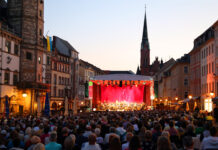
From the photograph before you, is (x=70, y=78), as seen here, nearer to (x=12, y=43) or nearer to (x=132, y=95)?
(x=132, y=95)

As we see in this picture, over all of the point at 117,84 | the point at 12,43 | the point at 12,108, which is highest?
the point at 12,43

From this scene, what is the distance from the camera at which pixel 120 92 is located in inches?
2245

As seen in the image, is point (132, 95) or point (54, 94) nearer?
point (132, 95)

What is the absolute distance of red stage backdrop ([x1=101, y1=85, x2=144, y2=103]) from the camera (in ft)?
186

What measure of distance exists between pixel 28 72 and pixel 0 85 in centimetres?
643

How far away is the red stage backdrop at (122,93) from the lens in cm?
5656

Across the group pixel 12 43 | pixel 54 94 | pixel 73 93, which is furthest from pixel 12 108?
pixel 73 93

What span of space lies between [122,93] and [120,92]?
337 millimetres

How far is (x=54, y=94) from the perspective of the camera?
2977 inches

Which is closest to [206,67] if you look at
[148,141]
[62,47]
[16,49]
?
[16,49]

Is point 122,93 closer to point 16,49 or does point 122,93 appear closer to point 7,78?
point 16,49

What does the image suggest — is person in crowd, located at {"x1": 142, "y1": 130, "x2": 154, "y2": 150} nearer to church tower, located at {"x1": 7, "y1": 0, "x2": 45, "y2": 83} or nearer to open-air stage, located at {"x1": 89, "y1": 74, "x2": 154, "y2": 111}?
open-air stage, located at {"x1": 89, "y1": 74, "x2": 154, "y2": 111}

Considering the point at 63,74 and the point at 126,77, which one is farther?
the point at 63,74

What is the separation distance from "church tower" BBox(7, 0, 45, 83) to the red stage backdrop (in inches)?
406
